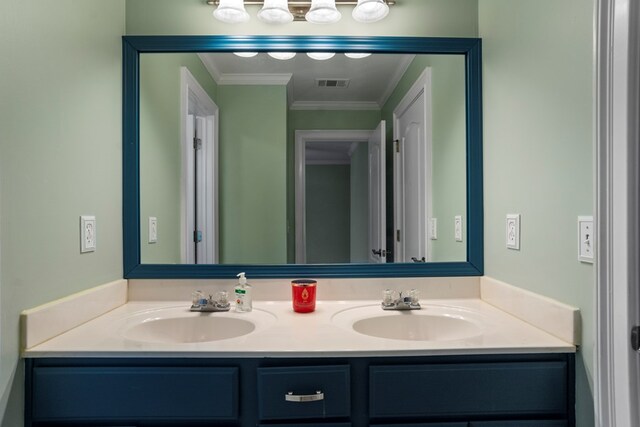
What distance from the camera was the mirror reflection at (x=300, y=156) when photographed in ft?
4.97

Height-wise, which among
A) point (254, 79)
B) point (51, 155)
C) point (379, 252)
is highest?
point (254, 79)

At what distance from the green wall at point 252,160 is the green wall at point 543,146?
0.80 m

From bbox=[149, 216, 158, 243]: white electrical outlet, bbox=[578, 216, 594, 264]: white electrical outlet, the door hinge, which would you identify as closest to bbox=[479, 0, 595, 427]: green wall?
bbox=[578, 216, 594, 264]: white electrical outlet

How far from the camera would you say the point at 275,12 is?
57.0 inches

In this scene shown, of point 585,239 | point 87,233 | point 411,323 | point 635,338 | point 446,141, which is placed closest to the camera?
point 635,338

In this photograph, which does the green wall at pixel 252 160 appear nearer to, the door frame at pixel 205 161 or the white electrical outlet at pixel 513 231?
the door frame at pixel 205 161

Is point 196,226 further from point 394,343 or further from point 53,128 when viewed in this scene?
point 394,343

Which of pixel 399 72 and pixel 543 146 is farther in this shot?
pixel 399 72

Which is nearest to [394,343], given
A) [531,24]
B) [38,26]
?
[531,24]

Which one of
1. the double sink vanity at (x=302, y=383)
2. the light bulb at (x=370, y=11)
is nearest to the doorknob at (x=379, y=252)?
the double sink vanity at (x=302, y=383)

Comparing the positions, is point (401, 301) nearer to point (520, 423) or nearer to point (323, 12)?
point (520, 423)

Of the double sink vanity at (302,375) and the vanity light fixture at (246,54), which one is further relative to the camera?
the vanity light fixture at (246,54)

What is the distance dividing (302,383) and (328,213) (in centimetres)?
73

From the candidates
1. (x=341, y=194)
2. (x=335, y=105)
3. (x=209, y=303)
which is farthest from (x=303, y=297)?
(x=335, y=105)
